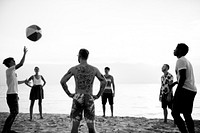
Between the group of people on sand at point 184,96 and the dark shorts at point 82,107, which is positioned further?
the group of people on sand at point 184,96

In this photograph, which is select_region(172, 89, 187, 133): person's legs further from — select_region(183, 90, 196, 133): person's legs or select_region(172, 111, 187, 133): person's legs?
select_region(183, 90, 196, 133): person's legs

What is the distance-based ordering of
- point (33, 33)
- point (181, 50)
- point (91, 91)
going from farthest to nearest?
A: 1. point (33, 33)
2. point (181, 50)
3. point (91, 91)

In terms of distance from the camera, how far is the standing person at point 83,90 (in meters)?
5.02

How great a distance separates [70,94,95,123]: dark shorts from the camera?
5020 millimetres

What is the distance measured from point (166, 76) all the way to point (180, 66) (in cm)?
394

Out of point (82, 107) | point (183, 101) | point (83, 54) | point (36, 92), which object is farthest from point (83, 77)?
A: point (36, 92)

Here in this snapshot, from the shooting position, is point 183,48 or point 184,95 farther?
point 183,48

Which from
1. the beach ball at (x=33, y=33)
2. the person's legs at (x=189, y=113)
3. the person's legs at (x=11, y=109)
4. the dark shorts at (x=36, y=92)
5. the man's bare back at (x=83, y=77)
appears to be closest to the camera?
the man's bare back at (x=83, y=77)

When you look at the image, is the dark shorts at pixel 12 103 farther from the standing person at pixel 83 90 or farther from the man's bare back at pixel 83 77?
the man's bare back at pixel 83 77

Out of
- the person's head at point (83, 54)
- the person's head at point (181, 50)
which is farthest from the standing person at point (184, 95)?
the person's head at point (83, 54)

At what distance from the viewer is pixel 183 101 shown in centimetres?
557

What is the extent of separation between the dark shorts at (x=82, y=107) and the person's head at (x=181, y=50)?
2817 millimetres

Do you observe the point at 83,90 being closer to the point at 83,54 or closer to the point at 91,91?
the point at 91,91

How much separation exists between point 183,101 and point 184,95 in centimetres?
16
